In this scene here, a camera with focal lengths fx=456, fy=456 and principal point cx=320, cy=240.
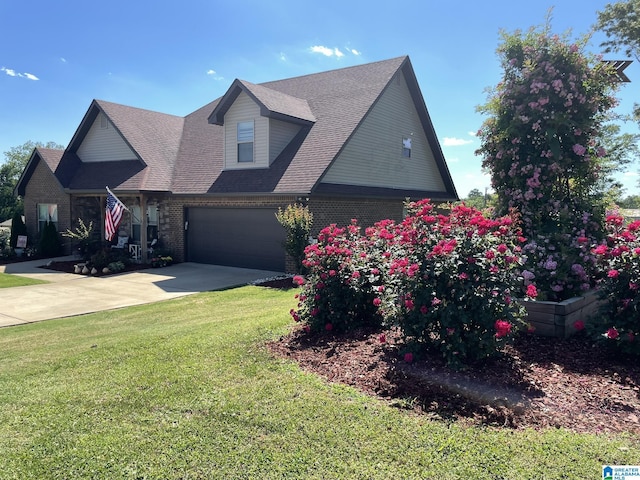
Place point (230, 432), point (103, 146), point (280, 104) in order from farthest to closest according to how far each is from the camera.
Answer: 1. point (103, 146)
2. point (280, 104)
3. point (230, 432)

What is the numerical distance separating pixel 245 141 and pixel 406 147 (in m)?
7.24

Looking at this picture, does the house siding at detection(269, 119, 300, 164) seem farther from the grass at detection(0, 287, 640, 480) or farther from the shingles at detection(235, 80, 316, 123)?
the grass at detection(0, 287, 640, 480)

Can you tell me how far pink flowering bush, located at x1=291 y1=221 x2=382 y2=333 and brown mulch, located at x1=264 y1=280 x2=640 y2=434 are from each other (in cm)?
43

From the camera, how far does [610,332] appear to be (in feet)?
16.2

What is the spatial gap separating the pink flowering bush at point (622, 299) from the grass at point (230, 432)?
1.88 meters

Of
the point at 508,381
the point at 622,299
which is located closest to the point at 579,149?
the point at 622,299

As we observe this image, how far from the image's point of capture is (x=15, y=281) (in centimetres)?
1495

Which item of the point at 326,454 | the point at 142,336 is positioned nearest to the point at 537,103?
the point at 326,454

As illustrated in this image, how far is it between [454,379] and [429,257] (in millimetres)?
1274

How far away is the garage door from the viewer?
15586 mm

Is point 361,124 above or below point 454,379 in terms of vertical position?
above

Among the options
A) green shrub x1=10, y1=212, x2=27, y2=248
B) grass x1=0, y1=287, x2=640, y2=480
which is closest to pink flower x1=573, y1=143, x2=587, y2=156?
grass x1=0, y1=287, x2=640, y2=480

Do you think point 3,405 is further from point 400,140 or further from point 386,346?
point 400,140

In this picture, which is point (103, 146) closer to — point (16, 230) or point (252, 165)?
point (16, 230)
